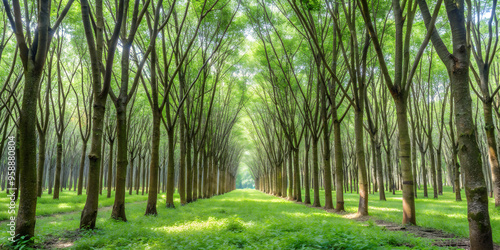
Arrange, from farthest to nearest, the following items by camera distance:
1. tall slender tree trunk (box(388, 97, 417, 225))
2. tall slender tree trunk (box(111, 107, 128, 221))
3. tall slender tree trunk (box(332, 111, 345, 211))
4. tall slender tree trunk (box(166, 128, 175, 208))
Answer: tall slender tree trunk (box(166, 128, 175, 208)) → tall slender tree trunk (box(332, 111, 345, 211)) → tall slender tree trunk (box(111, 107, 128, 221)) → tall slender tree trunk (box(388, 97, 417, 225))

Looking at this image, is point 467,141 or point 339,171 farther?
point 339,171

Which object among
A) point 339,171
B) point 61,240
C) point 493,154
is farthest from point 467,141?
point 493,154

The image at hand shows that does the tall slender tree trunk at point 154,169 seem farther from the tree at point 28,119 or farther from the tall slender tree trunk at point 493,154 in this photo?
the tall slender tree trunk at point 493,154

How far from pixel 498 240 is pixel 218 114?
19.7 m

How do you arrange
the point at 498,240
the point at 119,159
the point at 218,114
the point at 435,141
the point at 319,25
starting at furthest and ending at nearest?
1. the point at 435,141
2. the point at 218,114
3. the point at 319,25
4. the point at 119,159
5. the point at 498,240

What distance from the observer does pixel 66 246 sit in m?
5.19

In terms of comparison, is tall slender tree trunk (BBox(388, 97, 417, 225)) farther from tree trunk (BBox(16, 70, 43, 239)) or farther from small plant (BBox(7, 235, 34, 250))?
small plant (BBox(7, 235, 34, 250))

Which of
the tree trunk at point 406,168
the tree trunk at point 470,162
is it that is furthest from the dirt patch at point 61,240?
the tree trunk at point 406,168

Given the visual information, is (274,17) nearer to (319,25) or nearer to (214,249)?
(319,25)

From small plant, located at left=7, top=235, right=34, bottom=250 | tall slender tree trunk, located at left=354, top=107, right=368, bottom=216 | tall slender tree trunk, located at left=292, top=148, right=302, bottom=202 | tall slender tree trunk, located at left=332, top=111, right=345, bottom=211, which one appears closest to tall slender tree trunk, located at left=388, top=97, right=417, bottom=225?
tall slender tree trunk, located at left=354, top=107, right=368, bottom=216

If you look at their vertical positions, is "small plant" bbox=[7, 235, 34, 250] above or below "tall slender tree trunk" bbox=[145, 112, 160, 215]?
below

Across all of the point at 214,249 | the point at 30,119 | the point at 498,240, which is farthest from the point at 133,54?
the point at 498,240

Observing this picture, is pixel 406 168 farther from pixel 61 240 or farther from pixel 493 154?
pixel 61 240

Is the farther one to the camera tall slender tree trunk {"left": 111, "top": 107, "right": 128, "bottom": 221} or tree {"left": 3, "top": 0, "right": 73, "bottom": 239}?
tall slender tree trunk {"left": 111, "top": 107, "right": 128, "bottom": 221}
